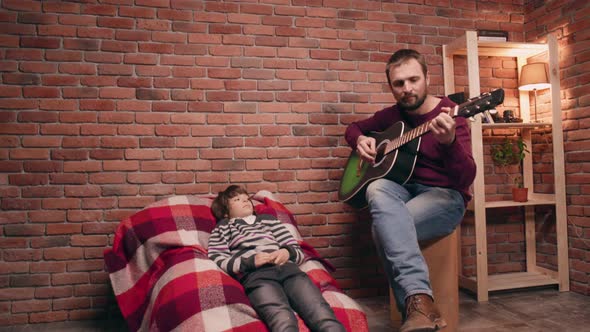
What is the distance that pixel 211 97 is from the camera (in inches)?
111

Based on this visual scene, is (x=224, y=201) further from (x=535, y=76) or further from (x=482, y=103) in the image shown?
(x=535, y=76)

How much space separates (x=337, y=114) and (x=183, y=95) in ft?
3.57

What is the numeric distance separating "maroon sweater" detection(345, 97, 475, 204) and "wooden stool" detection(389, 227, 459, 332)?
0.89 feet

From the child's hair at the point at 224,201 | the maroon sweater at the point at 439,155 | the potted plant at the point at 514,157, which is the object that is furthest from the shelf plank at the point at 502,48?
the child's hair at the point at 224,201

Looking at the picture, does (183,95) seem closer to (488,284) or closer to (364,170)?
(364,170)

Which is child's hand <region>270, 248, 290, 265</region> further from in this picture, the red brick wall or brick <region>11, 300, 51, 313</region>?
brick <region>11, 300, 51, 313</region>

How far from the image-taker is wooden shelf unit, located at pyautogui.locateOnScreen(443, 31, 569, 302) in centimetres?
283

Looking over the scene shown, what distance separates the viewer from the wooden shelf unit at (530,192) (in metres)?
2.83

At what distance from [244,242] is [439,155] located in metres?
1.10

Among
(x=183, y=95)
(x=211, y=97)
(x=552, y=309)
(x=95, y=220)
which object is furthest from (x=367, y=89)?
(x=95, y=220)

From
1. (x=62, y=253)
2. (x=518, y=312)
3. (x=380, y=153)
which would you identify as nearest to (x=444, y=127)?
(x=380, y=153)

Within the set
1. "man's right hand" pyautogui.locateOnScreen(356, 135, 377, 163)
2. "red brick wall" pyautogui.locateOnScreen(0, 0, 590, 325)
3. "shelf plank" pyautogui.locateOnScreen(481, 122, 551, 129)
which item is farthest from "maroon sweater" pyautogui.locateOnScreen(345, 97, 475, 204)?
"shelf plank" pyautogui.locateOnScreen(481, 122, 551, 129)

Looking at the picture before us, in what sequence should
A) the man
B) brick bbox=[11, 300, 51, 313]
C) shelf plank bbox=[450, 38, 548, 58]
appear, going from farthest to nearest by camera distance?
1. shelf plank bbox=[450, 38, 548, 58]
2. brick bbox=[11, 300, 51, 313]
3. the man

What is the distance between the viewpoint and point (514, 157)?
128 inches
